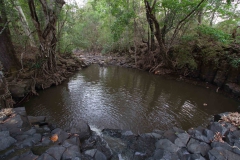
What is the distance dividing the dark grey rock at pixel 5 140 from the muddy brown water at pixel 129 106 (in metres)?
2.00

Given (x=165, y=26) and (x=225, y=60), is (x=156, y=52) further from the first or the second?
(x=225, y=60)

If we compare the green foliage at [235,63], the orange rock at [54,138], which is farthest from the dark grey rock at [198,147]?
the green foliage at [235,63]

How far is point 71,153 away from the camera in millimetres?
2516

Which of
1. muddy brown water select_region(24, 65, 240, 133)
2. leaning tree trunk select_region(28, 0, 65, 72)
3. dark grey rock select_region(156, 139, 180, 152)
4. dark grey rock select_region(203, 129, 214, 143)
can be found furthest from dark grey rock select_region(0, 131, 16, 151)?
leaning tree trunk select_region(28, 0, 65, 72)

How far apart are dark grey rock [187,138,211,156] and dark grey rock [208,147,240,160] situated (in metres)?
0.15

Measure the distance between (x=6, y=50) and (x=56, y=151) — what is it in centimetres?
602

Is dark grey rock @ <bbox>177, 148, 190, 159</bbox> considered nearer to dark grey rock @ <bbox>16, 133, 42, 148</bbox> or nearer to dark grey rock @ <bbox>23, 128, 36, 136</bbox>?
dark grey rock @ <bbox>16, 133, 42, 148</bbox>

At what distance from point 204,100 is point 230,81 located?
2550mm

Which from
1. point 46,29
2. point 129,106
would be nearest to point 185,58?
point 129,106

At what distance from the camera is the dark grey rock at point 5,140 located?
240cm

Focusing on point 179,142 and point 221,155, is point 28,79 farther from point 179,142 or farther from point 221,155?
point 221,155

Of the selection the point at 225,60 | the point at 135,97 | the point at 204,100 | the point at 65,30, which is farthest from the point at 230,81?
the point at 65,30

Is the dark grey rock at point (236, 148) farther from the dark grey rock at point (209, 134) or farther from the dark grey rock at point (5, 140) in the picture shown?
the dark grey rock at point (5, 140)

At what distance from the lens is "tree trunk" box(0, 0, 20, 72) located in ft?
18.8
